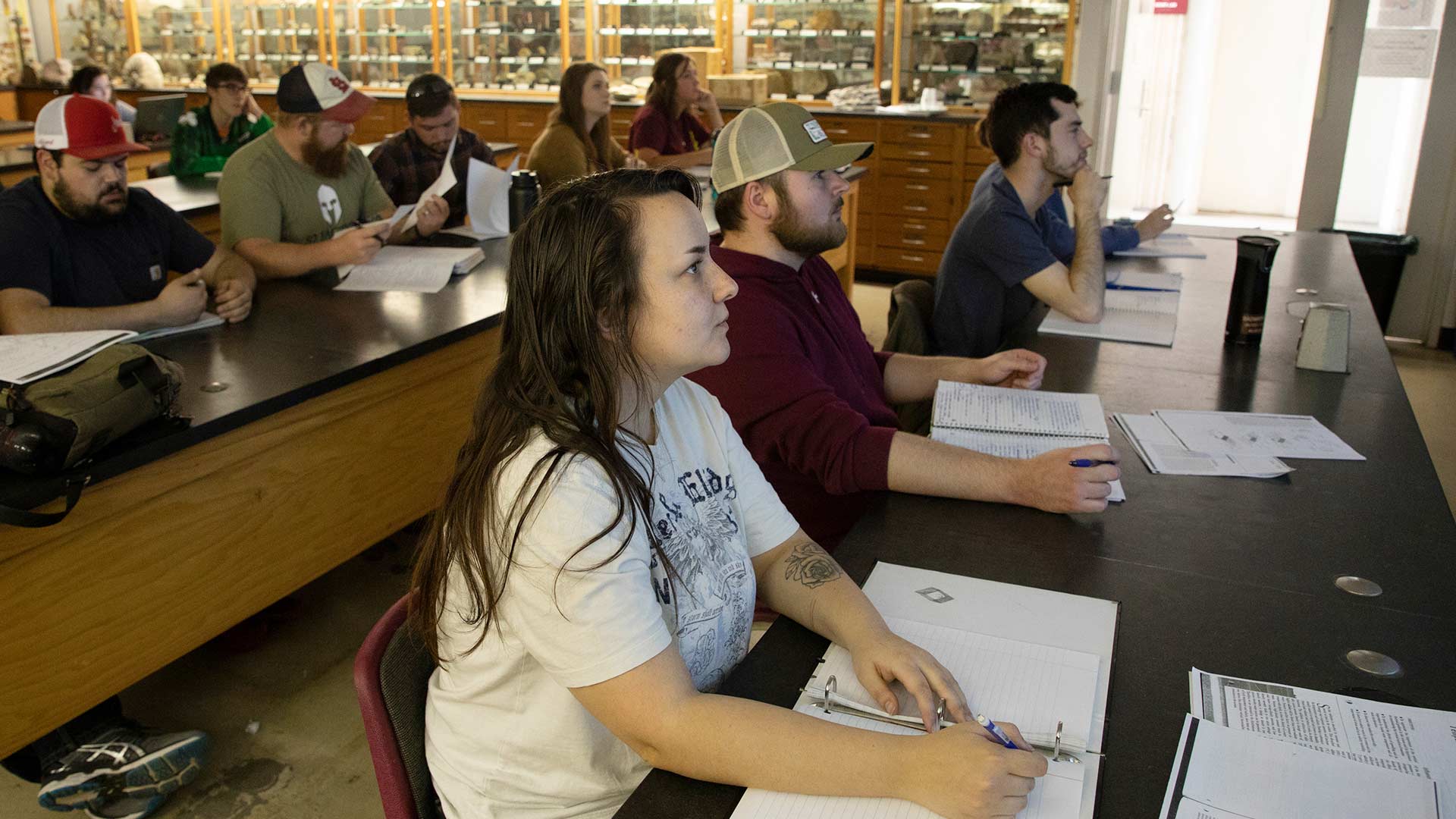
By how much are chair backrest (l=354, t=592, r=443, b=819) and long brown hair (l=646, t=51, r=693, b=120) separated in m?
4.93

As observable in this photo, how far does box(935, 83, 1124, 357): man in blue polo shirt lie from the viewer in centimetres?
279

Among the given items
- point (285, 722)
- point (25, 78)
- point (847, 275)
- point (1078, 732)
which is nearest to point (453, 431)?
point (285, 722)

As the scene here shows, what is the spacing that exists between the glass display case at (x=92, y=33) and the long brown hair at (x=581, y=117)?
6749 millimetres

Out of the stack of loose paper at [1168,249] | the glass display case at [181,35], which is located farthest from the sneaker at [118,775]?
the glass display case at [181,35]

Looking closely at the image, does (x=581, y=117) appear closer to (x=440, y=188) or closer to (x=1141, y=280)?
(x=440, y=188)

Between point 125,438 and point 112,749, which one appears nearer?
point 125,438

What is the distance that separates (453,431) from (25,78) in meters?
8.77

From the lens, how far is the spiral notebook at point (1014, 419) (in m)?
1.86

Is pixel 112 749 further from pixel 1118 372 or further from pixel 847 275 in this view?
pixel 847 275

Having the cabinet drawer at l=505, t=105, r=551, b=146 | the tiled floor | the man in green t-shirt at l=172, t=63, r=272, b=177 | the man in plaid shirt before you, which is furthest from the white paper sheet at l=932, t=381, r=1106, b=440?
the cabinet drawer at l=505, t=105, r=551, b=146

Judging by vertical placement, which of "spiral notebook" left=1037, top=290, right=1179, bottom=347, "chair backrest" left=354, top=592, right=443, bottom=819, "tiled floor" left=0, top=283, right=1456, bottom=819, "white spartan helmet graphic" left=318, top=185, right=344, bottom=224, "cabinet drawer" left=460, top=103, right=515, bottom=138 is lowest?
"tiled floor" left=0, top=283, right=1456, bottom=819

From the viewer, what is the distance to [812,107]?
22.7 ft

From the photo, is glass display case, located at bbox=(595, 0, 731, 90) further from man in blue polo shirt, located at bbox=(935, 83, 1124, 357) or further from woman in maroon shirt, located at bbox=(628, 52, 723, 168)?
man in blue polo shirt, located at bbox=(935, 83, 1124, 357)

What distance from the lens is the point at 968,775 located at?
3.08 feet
